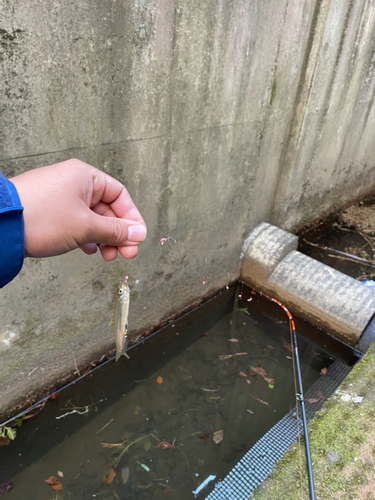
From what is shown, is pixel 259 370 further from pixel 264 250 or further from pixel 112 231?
pixel 112 231

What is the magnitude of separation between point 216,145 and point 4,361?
10.8ft

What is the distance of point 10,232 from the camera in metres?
1.44

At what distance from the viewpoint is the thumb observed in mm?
1785

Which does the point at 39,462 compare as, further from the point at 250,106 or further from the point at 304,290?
the point at 250,106

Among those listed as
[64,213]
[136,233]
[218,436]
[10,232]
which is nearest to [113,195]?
[136,233]

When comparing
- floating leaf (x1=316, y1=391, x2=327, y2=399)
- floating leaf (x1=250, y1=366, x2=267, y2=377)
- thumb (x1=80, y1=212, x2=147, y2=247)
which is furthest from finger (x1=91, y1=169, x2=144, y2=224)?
floating leaf (x1=316, y1=391, x2=327, y2=399)

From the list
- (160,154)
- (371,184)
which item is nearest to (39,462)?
(160,154)

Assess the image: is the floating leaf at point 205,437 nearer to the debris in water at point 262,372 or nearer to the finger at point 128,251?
the debris in water at point 262,372

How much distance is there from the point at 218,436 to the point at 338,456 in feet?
4.81

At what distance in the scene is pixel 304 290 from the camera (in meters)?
5.09

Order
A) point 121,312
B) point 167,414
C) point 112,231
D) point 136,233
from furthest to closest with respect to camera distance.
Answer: point 167,414 < point 121,312 < point 136,233 < point 112,231

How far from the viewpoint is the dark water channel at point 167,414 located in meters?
3.36

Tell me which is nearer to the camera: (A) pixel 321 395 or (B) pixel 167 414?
(B) pixel 167 414

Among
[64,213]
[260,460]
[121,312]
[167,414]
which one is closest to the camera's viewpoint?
[64,213]
